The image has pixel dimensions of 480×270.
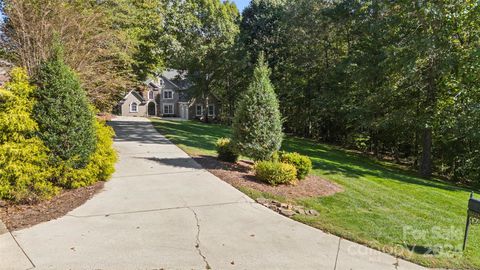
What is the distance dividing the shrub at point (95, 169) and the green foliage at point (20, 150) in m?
0.33

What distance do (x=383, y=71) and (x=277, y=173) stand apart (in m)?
10.5

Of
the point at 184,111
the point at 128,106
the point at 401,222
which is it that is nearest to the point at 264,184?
the point at 401,222

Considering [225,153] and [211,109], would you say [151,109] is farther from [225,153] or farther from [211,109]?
[225,153]

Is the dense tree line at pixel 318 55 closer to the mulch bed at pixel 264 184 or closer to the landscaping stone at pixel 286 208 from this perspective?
the mulch bed at pixel 264 184

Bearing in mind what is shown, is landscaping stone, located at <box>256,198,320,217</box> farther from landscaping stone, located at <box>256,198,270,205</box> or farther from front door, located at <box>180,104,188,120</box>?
front door, located at <box>180,104,188,120</box>

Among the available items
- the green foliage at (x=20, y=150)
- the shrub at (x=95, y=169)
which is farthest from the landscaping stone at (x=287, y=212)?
the green foliage at (x=20, y=150)

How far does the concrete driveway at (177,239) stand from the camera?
437 centimetres

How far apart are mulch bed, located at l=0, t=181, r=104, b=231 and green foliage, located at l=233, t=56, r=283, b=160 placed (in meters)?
3.83

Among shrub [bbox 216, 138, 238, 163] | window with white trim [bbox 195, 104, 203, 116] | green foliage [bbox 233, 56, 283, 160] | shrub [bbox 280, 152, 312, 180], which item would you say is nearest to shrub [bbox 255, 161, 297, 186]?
shrub [bbox 280, 152, 312, 180]

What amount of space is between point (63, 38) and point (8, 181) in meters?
6.15

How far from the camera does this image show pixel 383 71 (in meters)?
15.7

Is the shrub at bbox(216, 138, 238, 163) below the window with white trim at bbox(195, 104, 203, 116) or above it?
below

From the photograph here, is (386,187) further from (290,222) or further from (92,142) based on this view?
(92,142)

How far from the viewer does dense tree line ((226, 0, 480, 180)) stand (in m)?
13.4
